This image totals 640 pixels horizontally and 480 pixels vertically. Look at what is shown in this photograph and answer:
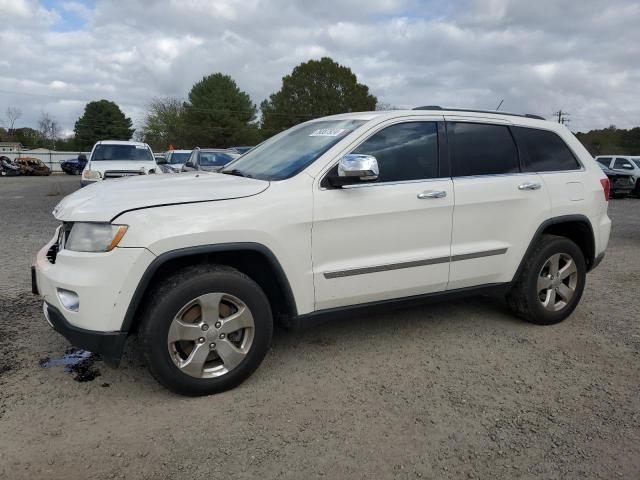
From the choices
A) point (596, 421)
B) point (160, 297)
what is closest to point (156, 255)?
point (160, 297)

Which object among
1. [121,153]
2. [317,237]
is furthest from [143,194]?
[121,153]

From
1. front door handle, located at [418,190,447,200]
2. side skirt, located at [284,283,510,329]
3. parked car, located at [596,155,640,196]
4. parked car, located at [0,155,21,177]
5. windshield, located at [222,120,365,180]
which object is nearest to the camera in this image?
side skirt, located at [284,283,510,329]

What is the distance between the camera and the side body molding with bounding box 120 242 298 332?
284cm

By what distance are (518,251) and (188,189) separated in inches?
104

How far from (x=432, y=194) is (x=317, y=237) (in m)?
0.95

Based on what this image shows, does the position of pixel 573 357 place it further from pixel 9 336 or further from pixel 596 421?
pixel 9 336

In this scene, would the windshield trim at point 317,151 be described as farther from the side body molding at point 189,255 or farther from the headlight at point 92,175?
the headlight at point 92,175

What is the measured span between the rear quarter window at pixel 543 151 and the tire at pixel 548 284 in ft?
2.01

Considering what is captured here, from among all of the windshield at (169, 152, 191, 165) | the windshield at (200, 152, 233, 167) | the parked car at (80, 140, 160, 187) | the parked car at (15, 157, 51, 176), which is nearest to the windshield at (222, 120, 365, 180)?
the parked car at (80, 140, 160, 187)

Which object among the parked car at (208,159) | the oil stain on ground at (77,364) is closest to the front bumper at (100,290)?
the oil stain on ground at (77,364)

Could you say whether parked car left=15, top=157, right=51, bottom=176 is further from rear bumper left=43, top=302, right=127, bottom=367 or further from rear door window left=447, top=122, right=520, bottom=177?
rear door window left=447, top=122, right=520, bottom=177

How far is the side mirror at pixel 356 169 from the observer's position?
3.09m

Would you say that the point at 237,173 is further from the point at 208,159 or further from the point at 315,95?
the point at 315,95

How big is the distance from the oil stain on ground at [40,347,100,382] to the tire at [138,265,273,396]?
29.5 inches
